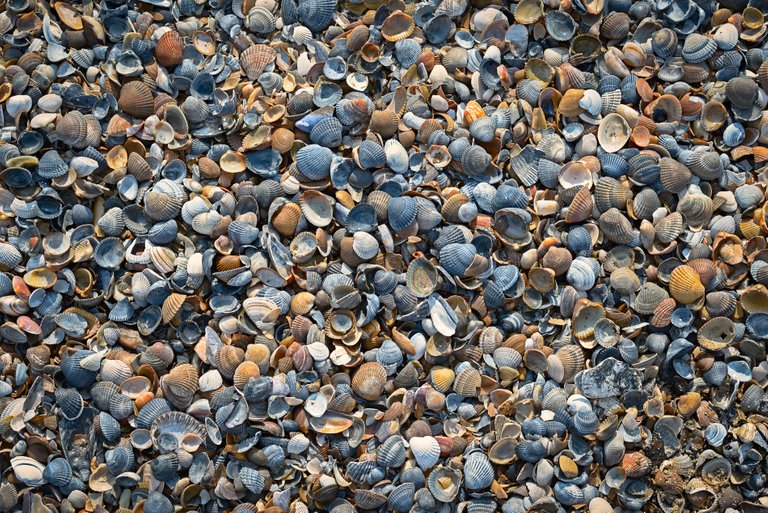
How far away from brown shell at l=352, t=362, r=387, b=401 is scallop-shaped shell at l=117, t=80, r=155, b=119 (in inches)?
47.7

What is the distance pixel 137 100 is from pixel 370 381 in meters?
1.30

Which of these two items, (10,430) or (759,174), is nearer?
(10,430)

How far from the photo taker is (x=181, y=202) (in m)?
2.53

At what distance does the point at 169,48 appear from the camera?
2.66m

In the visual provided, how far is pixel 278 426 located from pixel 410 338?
20.1 inches

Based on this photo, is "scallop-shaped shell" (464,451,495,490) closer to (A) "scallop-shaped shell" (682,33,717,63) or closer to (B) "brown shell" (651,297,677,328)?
(B) "brown shell" (651,297,677,328)

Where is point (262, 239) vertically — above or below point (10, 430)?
above

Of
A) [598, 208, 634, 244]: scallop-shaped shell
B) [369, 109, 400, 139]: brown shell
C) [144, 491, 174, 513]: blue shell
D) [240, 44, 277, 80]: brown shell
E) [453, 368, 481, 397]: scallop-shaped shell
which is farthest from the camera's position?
[240, 44, 277, 80]: brown shell

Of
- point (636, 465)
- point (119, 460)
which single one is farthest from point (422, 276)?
point (119, 460)

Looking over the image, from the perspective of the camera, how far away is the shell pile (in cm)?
232

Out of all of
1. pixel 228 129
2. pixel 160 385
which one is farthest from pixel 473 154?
pixel 160 385

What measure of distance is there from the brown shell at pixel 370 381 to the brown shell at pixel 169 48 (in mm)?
1327

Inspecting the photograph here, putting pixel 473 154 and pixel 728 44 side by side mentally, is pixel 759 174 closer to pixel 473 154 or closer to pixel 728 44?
pixel 728 44

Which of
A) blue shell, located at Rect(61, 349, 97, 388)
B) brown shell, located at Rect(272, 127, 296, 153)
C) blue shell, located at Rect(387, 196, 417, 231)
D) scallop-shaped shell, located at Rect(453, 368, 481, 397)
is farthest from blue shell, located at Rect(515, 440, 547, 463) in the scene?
blue shell, located at Rect(61, 349, 97, 388)
